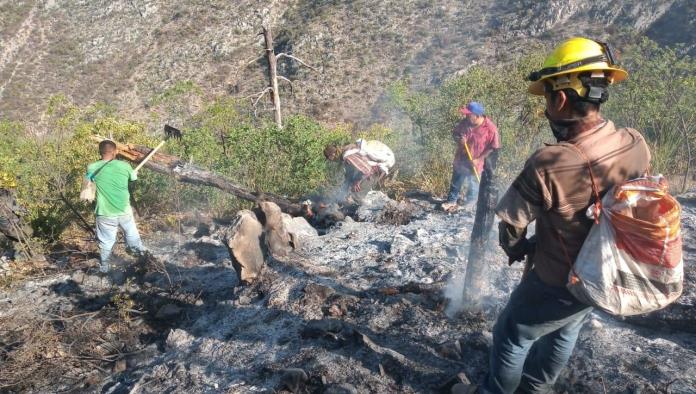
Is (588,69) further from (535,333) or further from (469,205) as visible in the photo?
(469,205)

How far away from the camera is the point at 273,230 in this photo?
196 inches

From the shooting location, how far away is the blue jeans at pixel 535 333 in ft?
6.83

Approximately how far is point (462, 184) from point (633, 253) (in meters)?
4.72

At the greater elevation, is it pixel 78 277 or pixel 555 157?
pixel 555 157

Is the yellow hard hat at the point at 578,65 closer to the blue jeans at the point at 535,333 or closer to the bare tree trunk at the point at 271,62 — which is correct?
the blue jeans at the point at 535,333

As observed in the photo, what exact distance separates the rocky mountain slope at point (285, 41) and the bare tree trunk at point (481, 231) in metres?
21.2

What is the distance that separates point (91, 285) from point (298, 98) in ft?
75.2

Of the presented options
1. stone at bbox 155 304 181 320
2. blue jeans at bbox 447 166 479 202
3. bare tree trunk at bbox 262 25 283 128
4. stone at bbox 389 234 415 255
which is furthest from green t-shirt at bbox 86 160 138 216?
bare tree trunk at bbox 262 25 283 128

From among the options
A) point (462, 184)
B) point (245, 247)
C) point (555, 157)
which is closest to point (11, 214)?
point (245, 247)

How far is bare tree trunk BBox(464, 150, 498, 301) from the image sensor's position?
134 inches

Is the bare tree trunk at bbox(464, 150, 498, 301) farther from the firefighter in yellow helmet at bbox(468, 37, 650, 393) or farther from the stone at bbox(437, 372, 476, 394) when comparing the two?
the firefighter in yellow helmet at bbox(468, 37, 650, 393)

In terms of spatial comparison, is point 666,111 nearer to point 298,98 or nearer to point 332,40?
point 298,98

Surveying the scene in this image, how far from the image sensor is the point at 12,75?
29.6 meters

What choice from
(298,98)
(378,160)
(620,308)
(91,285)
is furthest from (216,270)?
(298,98)
